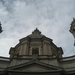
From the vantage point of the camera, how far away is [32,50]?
30625 mm

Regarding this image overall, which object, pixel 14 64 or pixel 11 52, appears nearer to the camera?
pixel 14 64

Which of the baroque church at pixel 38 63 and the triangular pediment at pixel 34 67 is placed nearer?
the baroque church at pixel 38 63

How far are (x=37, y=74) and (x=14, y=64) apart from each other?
11.1ft

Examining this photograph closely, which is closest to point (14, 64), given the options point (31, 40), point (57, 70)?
point (57, 70)

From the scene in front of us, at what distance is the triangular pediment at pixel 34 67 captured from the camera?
21797mm

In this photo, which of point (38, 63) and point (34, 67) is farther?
point (38, 63)

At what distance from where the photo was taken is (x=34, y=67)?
22484 mm

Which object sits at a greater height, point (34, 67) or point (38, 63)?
point (38, 63)

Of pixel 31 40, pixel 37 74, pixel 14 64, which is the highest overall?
pixel 31 40

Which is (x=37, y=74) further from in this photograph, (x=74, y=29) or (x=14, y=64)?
(x=74, y=29)

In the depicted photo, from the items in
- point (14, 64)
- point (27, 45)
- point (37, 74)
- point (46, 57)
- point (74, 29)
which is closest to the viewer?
point (37, 74)

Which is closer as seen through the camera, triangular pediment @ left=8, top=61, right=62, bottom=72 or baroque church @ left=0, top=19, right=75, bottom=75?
baroque church @ left=0, top=19, right=75, bottom=75

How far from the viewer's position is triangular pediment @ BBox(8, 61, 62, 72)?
21797 mm

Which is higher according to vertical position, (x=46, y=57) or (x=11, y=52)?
(x=11, y=52)
